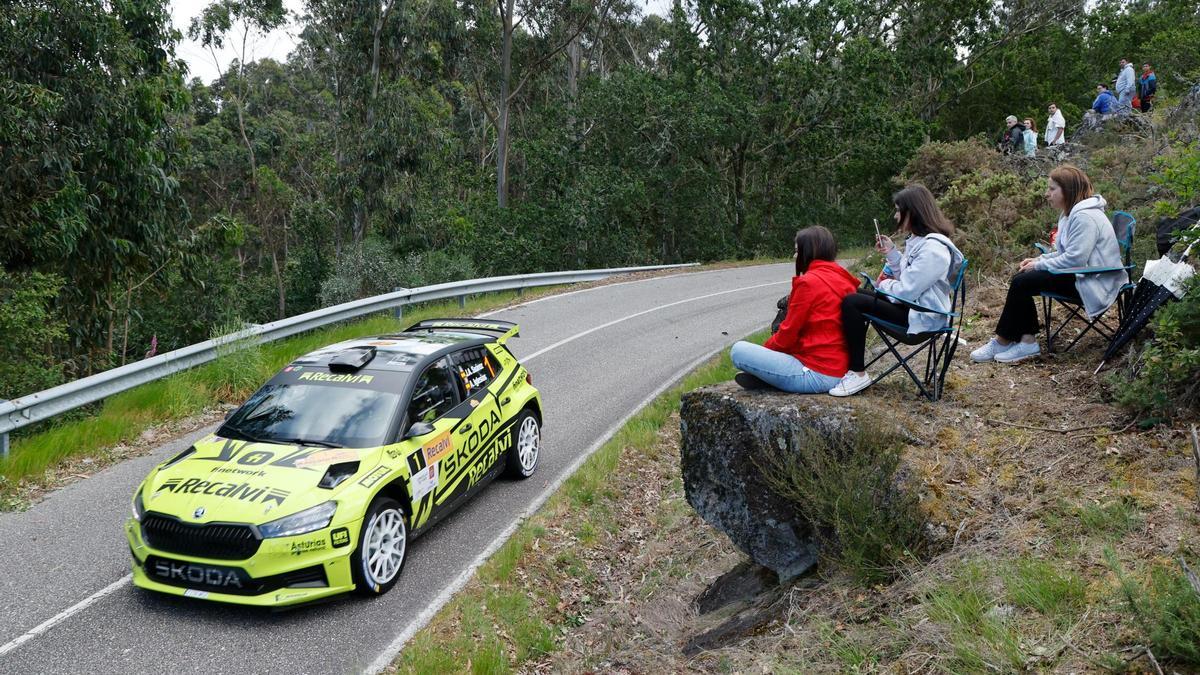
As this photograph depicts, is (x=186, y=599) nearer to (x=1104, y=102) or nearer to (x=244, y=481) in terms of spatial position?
(x=244, y=481)

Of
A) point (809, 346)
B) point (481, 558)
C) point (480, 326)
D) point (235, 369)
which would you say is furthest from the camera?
point (235, 369)

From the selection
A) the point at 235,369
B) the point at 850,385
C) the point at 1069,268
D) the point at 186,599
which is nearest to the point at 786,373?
the point at 850,385

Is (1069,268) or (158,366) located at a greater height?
(1069,268)

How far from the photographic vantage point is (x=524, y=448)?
8688mm

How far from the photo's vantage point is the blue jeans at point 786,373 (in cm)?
606

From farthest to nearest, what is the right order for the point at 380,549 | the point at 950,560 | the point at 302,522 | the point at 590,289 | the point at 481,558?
the point at 590,289 < the point at 481,558 < the point at 380,549 < the point at 302,522 < the point at 950,560

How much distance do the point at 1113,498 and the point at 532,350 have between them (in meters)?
10.1

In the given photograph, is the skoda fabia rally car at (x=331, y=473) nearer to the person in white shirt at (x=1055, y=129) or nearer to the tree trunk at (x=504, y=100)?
the person in white shirt at (x=1055, y=129)

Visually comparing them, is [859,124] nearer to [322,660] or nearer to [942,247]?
[942,247]

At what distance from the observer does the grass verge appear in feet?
18.5

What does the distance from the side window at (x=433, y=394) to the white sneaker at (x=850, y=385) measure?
335 centimetres

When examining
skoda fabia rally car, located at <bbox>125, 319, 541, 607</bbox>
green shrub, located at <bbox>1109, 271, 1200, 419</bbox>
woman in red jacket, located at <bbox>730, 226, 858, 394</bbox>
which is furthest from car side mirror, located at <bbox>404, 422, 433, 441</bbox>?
green shrub, located at <bbox>1109, 271, 1200, 419</bbox>

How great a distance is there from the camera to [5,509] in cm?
A: 750

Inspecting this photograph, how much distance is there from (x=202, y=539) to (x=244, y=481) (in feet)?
1.64
